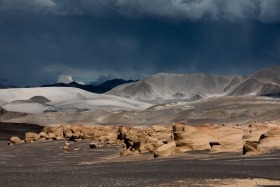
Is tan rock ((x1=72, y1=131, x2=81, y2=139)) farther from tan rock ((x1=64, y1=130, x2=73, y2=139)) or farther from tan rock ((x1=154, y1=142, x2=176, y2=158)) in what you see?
tan rock ((x1=154, y1=142, x2=176, y2=158))

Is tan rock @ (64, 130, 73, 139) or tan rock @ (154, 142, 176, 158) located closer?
tan rock @ (154, 142, 176, 158)

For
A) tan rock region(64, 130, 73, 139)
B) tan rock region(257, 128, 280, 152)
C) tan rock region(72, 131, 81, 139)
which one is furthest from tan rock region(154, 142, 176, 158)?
tan rock region(64, 130, 73, 139)

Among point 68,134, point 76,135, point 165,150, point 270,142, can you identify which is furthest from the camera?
point 68,134

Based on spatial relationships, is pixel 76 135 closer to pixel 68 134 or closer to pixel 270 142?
pixel 68 134

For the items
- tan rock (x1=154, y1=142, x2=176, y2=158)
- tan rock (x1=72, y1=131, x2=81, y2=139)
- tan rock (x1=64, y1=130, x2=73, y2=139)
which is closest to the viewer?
tan rock (x1=154, y1=142, x2=176, y2=158)

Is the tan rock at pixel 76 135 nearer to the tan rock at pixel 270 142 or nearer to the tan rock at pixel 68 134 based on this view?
the tan rock at pixel 68 134

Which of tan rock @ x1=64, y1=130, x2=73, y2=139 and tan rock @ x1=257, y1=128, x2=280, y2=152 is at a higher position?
tan rock @ x1=64, y1=130, x2=73, y2=139

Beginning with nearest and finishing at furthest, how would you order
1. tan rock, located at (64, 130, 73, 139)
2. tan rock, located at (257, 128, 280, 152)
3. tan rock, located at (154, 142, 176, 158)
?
tan rock, located at (257, 128, 280, 152), tan rock, located at (154, 142, 176, 158), tan rock, located at (64, 130, 73, 139)

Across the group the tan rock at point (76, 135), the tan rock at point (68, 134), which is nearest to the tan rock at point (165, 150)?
the tan rock at point (76, 135)

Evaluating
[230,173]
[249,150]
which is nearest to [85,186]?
[230,173]

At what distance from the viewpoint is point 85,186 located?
23.1 m

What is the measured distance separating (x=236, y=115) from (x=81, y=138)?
11528 cm

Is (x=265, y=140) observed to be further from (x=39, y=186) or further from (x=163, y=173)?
(x=39, y=186)

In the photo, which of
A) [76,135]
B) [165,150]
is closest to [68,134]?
[76,135]
